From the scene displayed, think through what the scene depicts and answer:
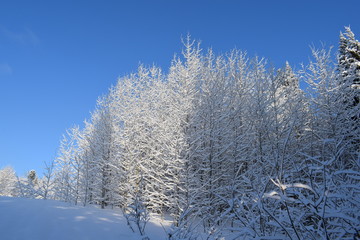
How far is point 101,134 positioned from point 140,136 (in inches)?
134

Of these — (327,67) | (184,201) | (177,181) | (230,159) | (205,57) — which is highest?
(205,57)

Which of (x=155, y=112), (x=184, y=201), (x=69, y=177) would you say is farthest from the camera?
(x=69, y=177)

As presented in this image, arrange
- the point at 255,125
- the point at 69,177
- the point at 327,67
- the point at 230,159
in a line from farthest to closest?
the point at 69,177 → the point at 327,67 → the point at 255,125 → the point at 230,159

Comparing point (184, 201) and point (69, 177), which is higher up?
point (69, 177)

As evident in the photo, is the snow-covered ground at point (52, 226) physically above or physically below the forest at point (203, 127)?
below

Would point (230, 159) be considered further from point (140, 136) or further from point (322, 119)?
point (322, 119)

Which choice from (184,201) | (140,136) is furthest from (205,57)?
(184,201)

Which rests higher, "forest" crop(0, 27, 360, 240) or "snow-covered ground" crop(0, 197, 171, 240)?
"forest" crop(0, 27, 360, 240)

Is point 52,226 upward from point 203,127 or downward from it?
downward

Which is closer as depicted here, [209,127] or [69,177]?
[209,127]

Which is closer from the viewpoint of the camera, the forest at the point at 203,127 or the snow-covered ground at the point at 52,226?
the snow-covered ground at the point at 52,226

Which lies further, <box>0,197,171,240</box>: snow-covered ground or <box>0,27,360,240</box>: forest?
<box>0,27,360,240</box>: forest

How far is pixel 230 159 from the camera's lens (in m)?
10.5

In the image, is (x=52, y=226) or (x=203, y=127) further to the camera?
(x=203, y=127)
